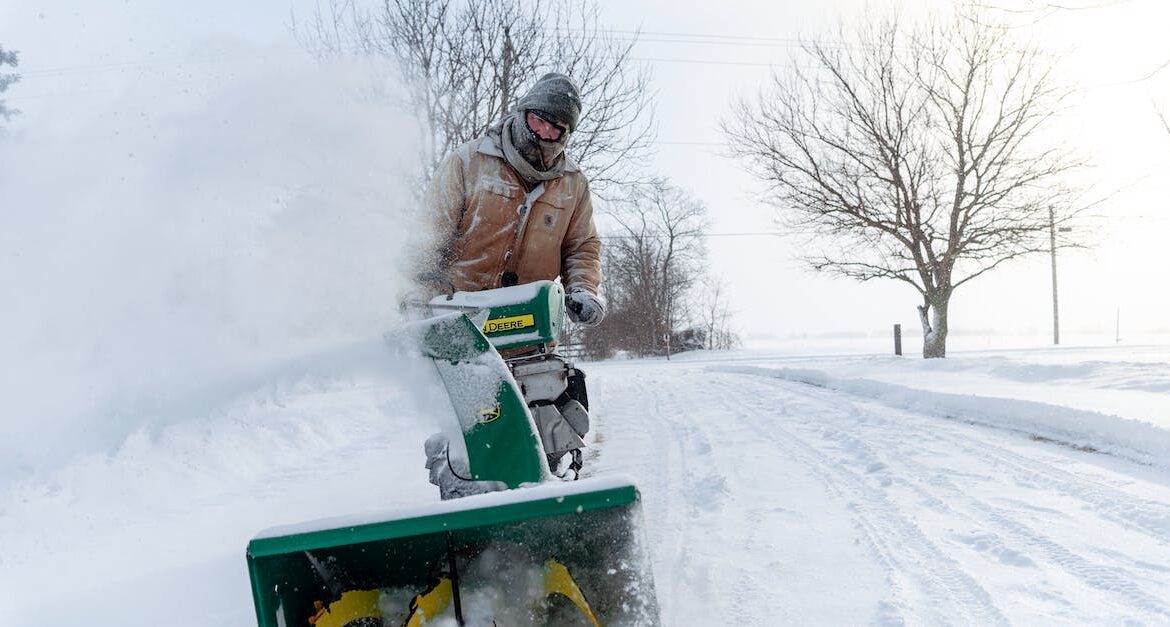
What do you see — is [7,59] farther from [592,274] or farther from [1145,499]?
[1145,499]

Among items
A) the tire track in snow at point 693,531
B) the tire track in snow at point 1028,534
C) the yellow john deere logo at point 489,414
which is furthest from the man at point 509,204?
the tire track in snow at point 1028,534

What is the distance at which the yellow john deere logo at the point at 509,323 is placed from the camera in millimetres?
2240

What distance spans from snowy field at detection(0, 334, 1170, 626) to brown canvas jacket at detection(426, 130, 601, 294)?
2.16 ft

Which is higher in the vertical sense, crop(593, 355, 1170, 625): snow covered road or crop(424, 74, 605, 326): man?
crop(424, 74, 605, 326): man

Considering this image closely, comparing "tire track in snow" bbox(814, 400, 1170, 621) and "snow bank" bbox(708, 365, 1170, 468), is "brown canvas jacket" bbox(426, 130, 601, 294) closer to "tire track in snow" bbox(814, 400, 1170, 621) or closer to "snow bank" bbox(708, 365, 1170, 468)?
"tire track in snow" bbox(814, 400, 1170, 621)

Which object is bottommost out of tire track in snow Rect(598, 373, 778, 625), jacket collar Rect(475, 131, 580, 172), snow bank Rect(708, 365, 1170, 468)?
tire track in snow Rect(598, 373, 778, 625)

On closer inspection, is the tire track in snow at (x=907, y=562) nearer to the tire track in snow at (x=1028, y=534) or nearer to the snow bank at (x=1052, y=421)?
the tire track in snow at (x=1028, y=534)

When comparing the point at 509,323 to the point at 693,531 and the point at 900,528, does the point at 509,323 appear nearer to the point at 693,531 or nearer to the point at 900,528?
the point at 693,531

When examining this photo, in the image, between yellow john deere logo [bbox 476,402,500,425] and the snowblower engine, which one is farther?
the snowblower engine

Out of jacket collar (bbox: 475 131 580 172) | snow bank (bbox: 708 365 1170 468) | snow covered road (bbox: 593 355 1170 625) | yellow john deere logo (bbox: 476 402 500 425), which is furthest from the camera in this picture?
snow bank (bbox: 708 365 1170 468)

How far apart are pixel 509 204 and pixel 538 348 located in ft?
2.46

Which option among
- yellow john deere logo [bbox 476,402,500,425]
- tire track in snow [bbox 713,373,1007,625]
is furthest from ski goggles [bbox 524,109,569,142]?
tire track in snow [bbox 713,373,1007,625]

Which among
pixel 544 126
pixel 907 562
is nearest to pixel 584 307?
pixel 544 126

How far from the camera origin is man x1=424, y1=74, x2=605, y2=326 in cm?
273
